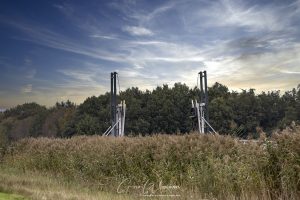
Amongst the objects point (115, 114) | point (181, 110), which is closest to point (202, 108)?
point (115, 114)

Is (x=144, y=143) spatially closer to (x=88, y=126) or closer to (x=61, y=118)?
(x=88, y=126)

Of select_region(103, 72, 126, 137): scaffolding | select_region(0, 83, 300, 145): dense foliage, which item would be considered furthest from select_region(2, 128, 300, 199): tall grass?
select_region(0, 83, 300, 145): dense foliage

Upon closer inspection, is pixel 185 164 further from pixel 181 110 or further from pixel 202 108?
pixel 181 110

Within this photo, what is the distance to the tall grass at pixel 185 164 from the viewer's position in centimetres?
702

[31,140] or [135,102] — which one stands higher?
[135,102]

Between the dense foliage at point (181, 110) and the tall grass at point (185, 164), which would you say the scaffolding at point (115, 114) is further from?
the dense foliage at point (181, 110)

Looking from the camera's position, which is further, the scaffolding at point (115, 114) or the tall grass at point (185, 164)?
the scaffolding at point (115, 114)

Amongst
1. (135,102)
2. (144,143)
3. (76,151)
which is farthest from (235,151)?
(135,102)

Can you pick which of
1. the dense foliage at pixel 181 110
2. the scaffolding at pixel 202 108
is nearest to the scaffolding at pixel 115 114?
the scaffolding at pixel 202 108

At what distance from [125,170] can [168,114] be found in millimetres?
50843

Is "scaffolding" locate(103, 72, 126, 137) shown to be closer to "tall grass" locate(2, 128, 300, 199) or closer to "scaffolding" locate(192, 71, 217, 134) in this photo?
"scaffolding" locate(192, 71, 217, 134)

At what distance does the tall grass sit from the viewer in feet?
23.0

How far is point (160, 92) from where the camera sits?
66.6 metres

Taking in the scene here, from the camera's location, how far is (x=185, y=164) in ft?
31.2
